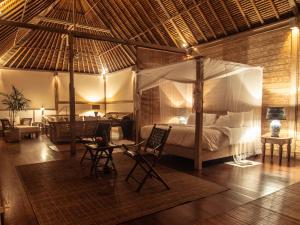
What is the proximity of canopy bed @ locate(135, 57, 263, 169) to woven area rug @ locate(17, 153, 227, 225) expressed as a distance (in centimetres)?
84

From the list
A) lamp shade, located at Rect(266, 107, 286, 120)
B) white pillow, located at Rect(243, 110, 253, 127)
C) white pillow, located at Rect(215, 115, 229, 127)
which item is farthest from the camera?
white pillow, located at Rect(215, 115, 229, 127)

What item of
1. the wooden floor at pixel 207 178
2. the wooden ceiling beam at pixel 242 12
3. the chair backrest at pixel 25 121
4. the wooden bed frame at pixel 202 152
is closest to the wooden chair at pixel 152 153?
the wooden floor at pixel 207 178

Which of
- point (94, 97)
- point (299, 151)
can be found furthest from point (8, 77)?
point (299, 151)

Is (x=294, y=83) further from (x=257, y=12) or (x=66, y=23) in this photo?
(x=66, y=23)

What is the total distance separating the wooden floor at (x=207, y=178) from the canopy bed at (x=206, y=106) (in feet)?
1.57

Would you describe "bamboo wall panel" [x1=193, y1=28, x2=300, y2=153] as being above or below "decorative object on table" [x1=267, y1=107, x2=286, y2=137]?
above

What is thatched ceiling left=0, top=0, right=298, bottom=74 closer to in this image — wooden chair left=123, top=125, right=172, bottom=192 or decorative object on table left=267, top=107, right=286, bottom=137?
decorative object on table left=267, top=107, right=286, bottom=137

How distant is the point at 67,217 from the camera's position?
8.14 feet

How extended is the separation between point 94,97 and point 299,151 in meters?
10.1

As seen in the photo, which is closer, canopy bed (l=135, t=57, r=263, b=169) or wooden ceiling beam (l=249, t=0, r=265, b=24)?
canopy bed (l=135, t=57, r=263, b=169)

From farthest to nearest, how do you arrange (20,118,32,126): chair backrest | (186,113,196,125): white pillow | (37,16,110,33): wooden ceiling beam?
1. (20,118,32,126): chair backrest
2. (37,16,110,33): wooden ceiling beam
3. (186,113,196,125): white pillow

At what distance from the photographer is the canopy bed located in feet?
14.4

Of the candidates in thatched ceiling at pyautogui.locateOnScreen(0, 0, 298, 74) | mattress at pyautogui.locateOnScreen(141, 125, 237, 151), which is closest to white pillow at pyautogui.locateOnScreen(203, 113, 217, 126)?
A: mattress at pyautogui.locateOnScreen(141, 125, 237, 151)

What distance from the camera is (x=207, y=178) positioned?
3.79 m
